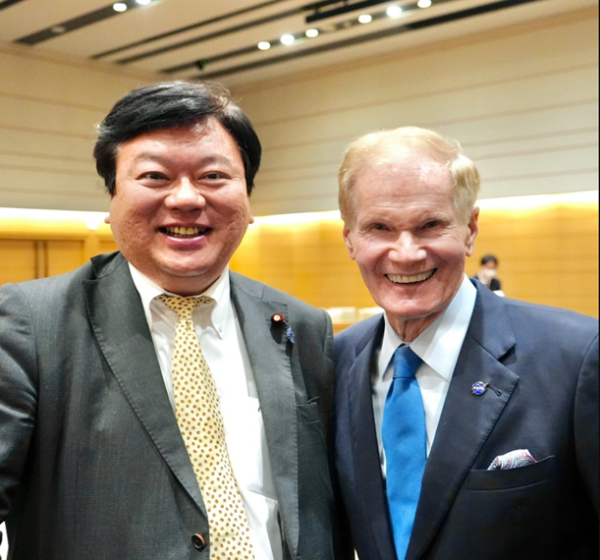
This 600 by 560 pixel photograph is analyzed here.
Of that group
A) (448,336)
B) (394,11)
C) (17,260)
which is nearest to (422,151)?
(448,336)

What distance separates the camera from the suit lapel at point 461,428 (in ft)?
5.78

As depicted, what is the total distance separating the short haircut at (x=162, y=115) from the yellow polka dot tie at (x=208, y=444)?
495 millimetres

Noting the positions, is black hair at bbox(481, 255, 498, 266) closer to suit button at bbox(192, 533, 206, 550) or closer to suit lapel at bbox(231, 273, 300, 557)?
suit lapel at bbox(231, 273, 300, 557)

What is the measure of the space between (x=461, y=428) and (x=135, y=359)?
849mm

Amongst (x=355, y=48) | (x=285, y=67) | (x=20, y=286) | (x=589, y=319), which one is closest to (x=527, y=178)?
(x=355, y=48)

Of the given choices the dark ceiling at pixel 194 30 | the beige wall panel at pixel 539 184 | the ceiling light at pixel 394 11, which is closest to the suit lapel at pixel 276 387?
the dark ceiling at pixel 194 30

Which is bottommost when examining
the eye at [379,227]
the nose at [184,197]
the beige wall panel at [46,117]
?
the eye at [379,227]

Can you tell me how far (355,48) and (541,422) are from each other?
4.78 m

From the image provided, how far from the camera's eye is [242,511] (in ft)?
5.82

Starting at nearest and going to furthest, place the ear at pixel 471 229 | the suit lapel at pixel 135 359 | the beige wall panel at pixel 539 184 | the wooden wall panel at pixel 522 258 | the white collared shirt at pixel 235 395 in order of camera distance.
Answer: the suit lapel at pixel 135 359 → the white collared shirt at pixel 235 395 → the ear at pixel 471 229 → the beige wall panel at pixel 539 184 → the wooden wall panel at pixel 522 258

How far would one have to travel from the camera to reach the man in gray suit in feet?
5.48

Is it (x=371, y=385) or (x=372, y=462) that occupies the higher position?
(x=371, y=385)

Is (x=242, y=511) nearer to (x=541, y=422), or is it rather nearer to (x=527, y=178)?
(x=541, y=422)

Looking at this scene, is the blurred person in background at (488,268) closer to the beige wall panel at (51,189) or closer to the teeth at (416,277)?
the teeth at (416,277)
